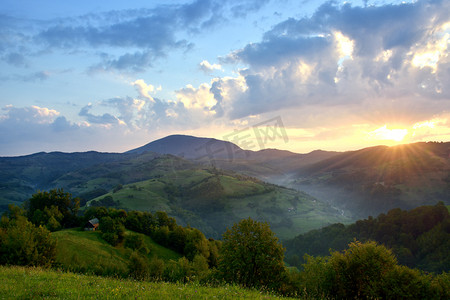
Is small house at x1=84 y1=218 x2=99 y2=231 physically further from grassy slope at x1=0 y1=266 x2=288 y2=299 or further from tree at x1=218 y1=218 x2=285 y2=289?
grassy slope at x1=0 y1=266 x2=288 y2=299

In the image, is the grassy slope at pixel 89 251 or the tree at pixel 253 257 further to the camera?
the grassy slope at pixel 89 251

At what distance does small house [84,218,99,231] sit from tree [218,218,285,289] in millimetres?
66738

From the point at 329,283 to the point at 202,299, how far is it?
2722 cm

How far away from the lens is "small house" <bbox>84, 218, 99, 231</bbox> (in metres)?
85.5

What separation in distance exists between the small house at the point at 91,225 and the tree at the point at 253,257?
66.7m

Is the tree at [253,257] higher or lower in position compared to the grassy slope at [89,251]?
higher

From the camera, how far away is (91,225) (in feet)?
283

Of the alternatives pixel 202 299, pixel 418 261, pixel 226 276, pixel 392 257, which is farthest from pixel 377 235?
pixel 202 299

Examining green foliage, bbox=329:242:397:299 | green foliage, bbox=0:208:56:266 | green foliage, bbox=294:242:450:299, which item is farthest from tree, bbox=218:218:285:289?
green foliage, bbox=0:208:56:266

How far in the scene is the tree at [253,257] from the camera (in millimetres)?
33344

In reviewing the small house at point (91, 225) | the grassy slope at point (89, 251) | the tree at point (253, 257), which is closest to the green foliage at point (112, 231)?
the grassy slope at point (89, 251)

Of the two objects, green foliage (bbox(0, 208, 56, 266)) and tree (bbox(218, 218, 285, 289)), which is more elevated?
green foliage (bbox(0, 208, 56, 266))

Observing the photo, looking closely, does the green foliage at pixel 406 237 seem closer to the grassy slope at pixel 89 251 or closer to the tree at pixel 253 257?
the grassy slope at pixel 89 251

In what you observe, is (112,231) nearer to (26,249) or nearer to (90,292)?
(26,249)
